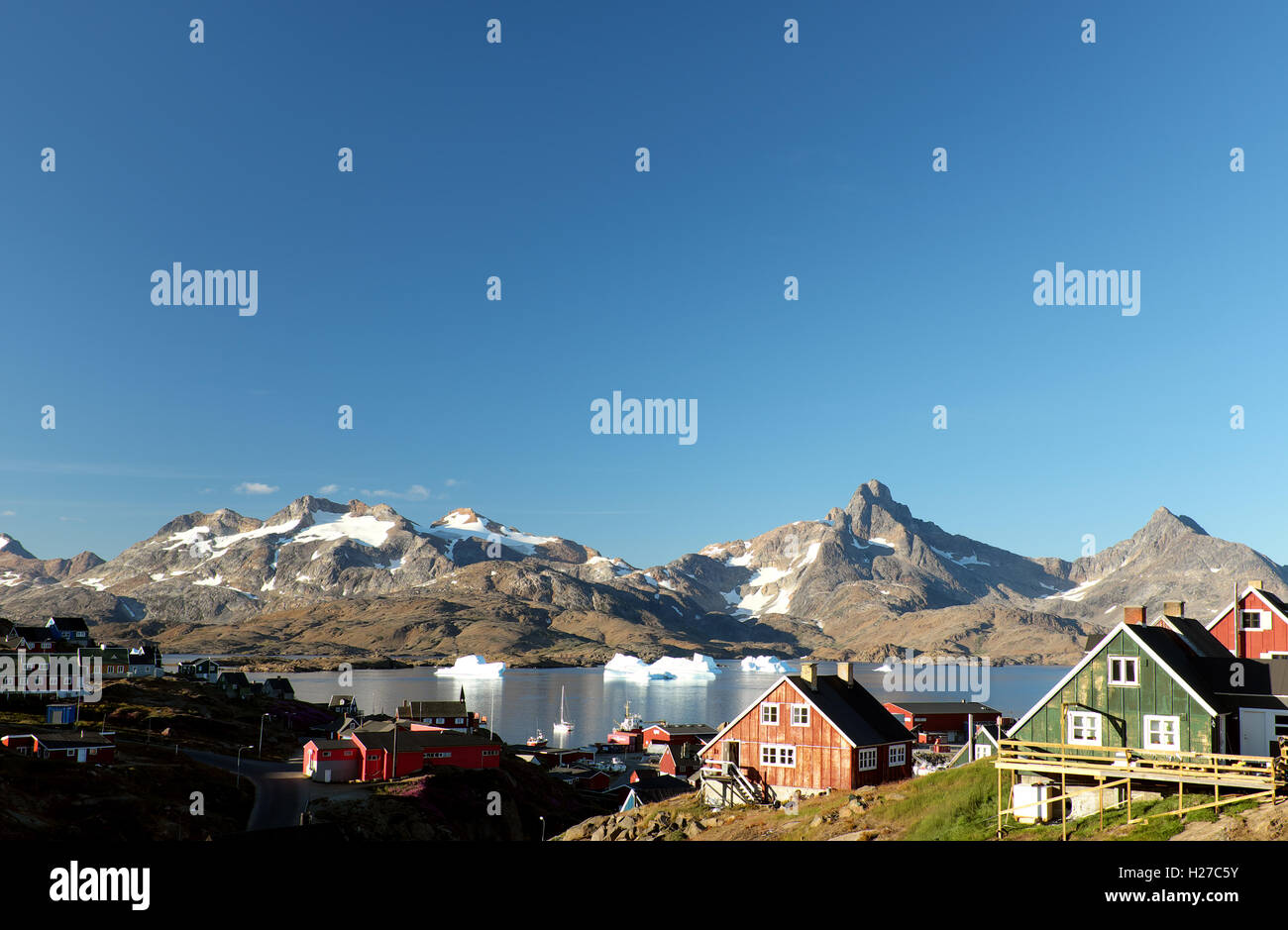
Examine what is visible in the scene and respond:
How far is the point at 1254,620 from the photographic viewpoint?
40188 mm

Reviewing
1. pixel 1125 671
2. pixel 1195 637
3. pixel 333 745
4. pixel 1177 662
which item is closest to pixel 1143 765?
pixel 1125 671

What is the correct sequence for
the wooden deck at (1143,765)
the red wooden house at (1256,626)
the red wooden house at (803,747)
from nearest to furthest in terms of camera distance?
the wooden deck at (1143,765)
the red wooden house at (1256,626)
the red wooden house at (803,747)

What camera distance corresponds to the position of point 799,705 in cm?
4738

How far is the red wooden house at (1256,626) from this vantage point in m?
39.0

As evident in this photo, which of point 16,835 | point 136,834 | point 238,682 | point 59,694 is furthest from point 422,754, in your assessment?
point 238,682

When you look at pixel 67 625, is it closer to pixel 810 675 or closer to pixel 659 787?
pixel 659 787

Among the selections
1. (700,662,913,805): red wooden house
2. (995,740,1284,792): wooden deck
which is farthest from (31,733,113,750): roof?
(995,740,1284,792): wooden deck

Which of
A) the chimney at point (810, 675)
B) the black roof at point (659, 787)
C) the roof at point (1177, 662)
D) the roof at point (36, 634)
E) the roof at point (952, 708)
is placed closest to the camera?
the roof at point (1177, 662)

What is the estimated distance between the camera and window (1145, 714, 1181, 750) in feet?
92.6

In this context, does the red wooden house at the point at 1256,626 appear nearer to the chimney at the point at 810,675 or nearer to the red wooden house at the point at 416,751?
the chimney at the point at 810,675

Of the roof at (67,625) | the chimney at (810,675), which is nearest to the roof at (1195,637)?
the chimney at (810,675)

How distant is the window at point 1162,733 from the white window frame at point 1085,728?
137 cm
